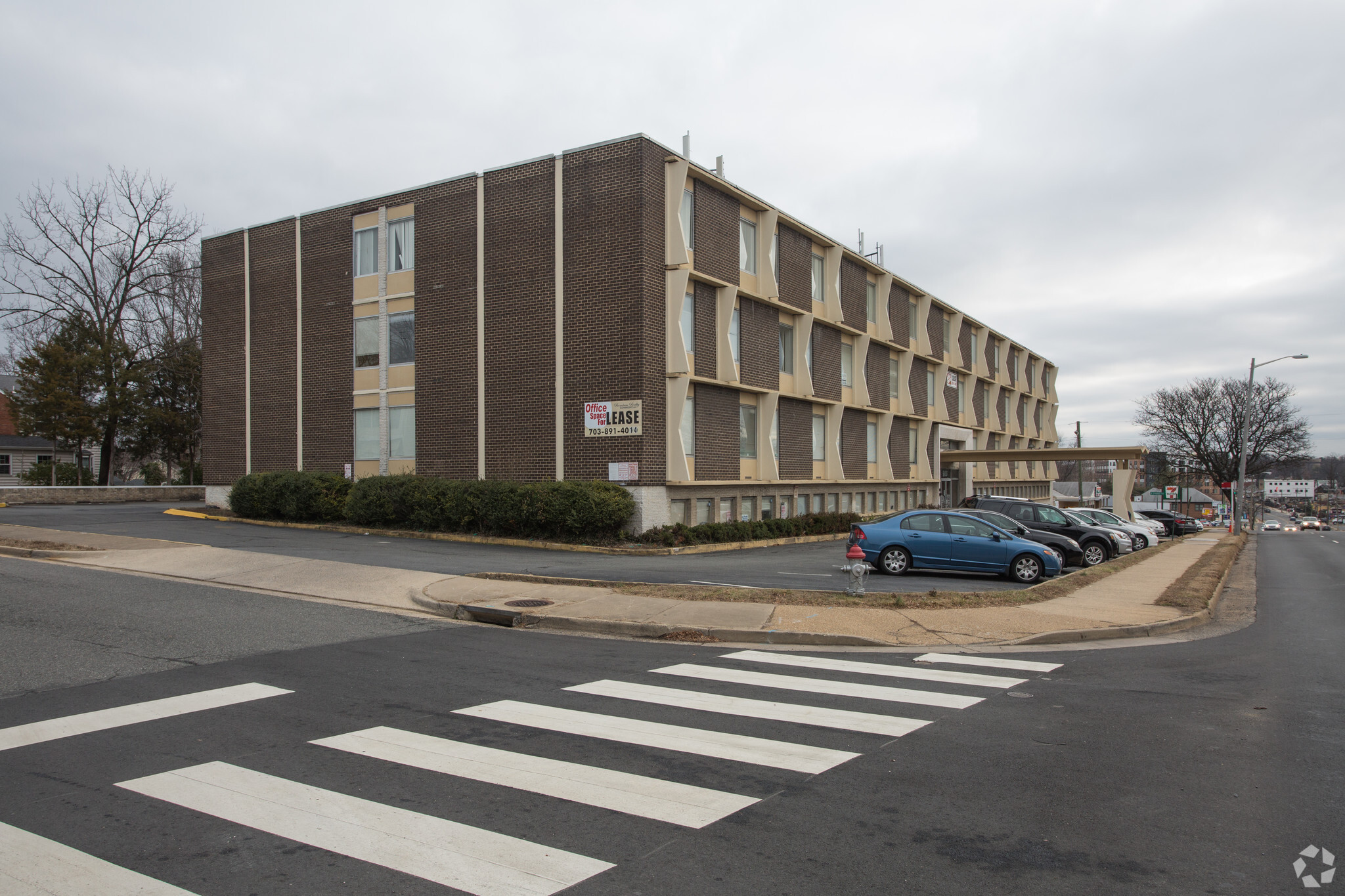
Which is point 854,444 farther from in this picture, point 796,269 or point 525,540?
point 525,540

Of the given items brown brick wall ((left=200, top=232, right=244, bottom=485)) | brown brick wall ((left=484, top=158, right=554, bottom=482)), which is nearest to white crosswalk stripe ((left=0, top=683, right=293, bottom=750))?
brown brick wall ((left=484, top=158, right=554, bottom=482))

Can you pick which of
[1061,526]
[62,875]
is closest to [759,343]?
[1061,526]

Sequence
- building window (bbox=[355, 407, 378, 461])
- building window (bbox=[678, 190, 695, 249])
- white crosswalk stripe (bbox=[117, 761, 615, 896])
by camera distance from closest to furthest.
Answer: white crosswalk stripe (bbox=[117, 761, 615, 896]) < building window (bbox=[678, 190, 695, 249]) < building window (bbox=[355, 407, 378, 461])

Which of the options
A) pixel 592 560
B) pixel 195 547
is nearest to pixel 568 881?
pixel 592 560

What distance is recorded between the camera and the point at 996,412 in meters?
57.9

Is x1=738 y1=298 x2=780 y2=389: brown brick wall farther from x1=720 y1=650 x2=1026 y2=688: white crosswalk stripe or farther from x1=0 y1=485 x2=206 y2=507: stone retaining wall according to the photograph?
x1=0 y1=485 x2=206 y2=507: stone retaining wall

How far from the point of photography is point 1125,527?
2811 cm

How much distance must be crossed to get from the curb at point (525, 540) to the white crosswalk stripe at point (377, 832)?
16.4 metres

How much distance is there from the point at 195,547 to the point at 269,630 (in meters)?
9.63

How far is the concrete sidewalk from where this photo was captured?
10.8 meters

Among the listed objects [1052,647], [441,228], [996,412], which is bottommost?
[1052,647]

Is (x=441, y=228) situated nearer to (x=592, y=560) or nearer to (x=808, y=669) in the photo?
(x=592, y=560)

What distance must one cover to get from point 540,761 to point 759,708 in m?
2.14

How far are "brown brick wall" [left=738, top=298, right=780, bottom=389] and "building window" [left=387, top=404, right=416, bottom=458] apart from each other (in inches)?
425
